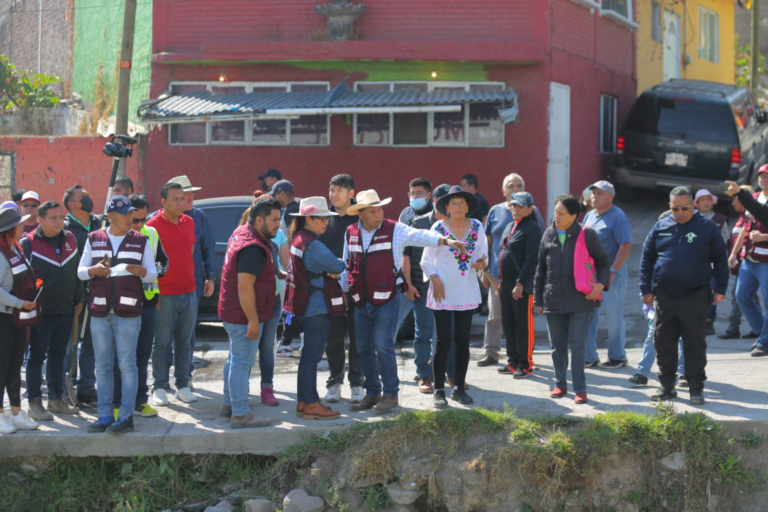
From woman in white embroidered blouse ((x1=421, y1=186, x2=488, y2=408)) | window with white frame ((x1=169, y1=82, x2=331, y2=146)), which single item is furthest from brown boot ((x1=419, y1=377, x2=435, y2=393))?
window with white frame ((x1=169, y1=82, x2=331, y2=146))

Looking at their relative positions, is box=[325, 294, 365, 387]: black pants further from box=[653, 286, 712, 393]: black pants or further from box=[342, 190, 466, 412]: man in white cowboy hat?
box=[653, 286, 712, 393]: black pants

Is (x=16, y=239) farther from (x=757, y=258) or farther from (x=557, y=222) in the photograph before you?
(x=757, y=258)

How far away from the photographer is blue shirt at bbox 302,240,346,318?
20.2 feet

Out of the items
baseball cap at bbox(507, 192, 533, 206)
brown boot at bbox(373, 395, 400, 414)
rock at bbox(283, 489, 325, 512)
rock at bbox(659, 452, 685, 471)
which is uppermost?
baseball cap at bbox(507, 192, 533, 206)

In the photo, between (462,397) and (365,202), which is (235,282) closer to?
(365,202)

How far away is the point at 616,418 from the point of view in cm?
598

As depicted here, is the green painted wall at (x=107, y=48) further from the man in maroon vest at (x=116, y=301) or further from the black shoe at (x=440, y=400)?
the black shoe at (x=440, y=400)

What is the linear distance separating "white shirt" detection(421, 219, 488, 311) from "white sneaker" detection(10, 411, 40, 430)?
327 centimetres

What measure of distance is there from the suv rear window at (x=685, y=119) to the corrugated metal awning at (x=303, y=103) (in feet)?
10.5

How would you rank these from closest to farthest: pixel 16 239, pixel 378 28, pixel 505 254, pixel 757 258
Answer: pixel 16 239 → pixel 505 254 → pixel 757 258 → pixel 378 28

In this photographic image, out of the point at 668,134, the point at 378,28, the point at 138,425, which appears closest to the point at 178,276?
the point at 138,425

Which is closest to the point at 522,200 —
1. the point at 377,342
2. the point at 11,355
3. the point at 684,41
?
the point at 377,342

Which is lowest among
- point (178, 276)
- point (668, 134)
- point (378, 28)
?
point (178, 276)

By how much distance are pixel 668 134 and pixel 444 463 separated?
1079cm
